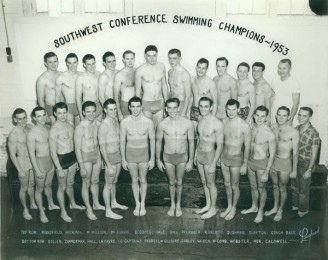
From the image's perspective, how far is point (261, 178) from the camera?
3.78 m

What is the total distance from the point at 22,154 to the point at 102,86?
1079 mm

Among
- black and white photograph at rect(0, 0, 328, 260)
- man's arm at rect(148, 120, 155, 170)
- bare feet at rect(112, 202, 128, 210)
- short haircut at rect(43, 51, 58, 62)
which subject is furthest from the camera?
bare feet at rect(112, 202, 128, 210)

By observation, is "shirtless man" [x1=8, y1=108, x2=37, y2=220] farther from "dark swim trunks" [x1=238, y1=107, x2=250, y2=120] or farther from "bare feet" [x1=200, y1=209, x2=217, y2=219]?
"dark swim trunks" [x1=238, y1=107, x2=250, y2=120]

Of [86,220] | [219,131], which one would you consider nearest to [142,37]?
[219,131]

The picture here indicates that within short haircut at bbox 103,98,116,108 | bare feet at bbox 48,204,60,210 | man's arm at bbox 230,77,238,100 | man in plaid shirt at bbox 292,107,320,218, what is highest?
man's arm at bbox 230,77,238,100

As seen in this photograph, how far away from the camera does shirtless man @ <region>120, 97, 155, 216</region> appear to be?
3.65 metres

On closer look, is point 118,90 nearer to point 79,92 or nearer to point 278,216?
point 79,92

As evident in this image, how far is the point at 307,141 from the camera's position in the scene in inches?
145

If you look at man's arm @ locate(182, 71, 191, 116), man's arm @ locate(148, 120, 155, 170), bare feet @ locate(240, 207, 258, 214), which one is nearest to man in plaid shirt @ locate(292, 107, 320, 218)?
bare feet @ locate(240, 207, 258, 214)

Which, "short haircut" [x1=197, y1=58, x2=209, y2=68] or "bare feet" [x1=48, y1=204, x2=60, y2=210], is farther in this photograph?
"bare feet" [x1=48, y1=204, x2=60, y2=210]

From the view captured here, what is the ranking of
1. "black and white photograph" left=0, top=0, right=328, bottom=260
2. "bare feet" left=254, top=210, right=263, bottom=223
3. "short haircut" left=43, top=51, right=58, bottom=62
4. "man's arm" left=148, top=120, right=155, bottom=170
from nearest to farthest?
"black and white photograph" left=0, top=0, right=328, bottom=260 → "short haircut" left=43, top=51, right=58, bottom=62 → "man's arm" left=148, top=120, right=155, bottom=170 → "bare feet" left=254, top=210, right=263, bottom=223

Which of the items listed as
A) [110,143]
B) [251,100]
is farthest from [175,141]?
[251,100]

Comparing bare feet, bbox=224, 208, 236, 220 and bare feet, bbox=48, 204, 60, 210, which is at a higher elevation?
bare feet, bbox=48, 204, 60, 210

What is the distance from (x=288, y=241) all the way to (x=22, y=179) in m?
2.85
